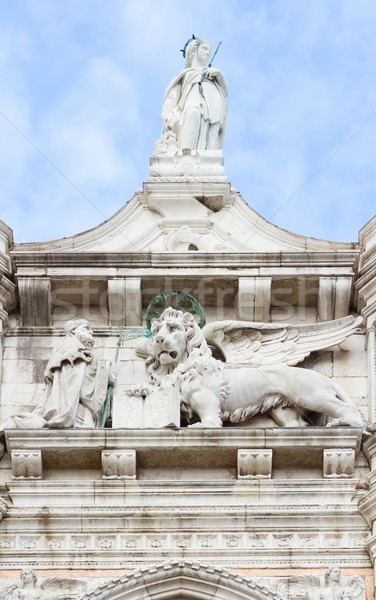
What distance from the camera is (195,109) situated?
1869 cm

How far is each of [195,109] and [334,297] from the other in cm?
301

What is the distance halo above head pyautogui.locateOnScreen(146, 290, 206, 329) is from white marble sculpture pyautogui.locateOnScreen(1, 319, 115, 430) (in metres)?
0.69

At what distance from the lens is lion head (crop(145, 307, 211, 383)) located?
53.0 ft

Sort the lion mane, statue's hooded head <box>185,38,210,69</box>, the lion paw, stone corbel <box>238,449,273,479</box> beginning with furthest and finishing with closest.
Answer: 1. statue's hooded head <box>185,38,210,69</box>
2. the lion mane
3. the lion paw
4. stone corbel <box>238,449,273,479</box>

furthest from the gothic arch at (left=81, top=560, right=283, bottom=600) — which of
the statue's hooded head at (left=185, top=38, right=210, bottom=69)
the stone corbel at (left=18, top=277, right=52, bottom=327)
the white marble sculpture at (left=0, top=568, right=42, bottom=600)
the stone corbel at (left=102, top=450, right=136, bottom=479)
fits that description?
the statue's hooded head at (left=185, top=38, right=210, bottom=69)

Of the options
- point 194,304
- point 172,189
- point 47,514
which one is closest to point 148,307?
point 194,304

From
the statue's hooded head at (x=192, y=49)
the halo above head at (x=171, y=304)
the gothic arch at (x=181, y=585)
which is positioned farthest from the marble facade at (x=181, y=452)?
the statue's hooded head at (x=192, y=49)

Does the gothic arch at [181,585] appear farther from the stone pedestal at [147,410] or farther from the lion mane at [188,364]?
the lion mane at [188,364]

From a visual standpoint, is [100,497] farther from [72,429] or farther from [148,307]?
[148,307]

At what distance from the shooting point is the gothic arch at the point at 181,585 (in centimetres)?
1430

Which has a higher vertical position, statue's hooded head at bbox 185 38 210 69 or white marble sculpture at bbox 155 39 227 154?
statue's hooded head at bbox 185 38 210 69

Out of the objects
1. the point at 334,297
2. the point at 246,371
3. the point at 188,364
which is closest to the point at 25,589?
the point at 188,364

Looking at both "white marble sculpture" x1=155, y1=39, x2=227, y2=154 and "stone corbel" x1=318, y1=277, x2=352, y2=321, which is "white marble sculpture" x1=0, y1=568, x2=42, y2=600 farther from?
"white marble sculpture" x1=155, y1=39, x2=227, y2=154

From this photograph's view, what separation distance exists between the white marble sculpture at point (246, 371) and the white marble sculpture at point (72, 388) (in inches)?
20.8
